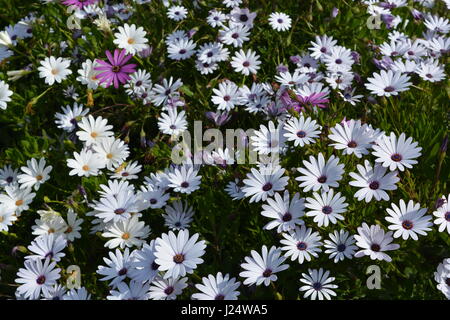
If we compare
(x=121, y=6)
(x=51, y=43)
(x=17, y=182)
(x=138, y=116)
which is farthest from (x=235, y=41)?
(x=17, y=182)

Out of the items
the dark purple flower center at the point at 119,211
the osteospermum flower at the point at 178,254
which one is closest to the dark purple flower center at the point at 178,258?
the osteospermum flower at the point at 178,254

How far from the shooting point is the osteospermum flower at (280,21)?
3844 mm

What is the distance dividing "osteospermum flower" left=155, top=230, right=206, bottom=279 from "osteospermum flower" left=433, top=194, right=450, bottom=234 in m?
1.10

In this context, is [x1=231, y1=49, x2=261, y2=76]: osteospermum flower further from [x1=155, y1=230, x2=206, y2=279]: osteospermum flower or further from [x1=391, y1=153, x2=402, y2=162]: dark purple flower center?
[x1=155, y1=230, x2=206, y2=279]: osteospermum flower

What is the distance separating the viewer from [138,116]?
3812 millimetres

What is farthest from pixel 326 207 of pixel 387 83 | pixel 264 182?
pixel 387 83

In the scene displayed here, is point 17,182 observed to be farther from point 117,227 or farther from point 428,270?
point 428,270

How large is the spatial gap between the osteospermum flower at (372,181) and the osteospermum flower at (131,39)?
1992 mm

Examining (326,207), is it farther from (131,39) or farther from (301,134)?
(131,39)

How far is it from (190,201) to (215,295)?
0.83 metres

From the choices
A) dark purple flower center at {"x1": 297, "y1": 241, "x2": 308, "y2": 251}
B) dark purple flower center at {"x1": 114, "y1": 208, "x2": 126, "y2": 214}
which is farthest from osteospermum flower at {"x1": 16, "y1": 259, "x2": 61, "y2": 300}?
dark purple flower center at {"x1": 297, "y1": 241, "x2": 308, "y2": 251}

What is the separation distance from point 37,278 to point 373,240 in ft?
5.53

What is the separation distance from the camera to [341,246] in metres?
2.56

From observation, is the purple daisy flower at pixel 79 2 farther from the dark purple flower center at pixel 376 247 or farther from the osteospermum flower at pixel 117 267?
the dark purple flower center at pixel 376 247
